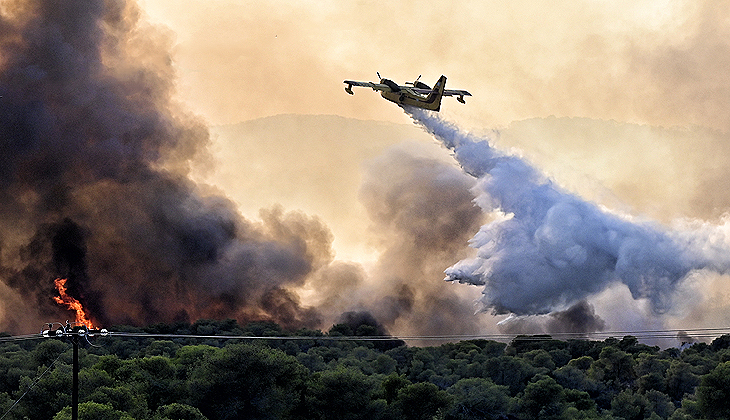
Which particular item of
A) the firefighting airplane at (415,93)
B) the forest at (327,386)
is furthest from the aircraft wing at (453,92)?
the forest at (327,386)

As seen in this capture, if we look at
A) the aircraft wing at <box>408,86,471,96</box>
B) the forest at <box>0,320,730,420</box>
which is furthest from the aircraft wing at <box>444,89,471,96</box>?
the forest at <box>0,320,730,420</box>

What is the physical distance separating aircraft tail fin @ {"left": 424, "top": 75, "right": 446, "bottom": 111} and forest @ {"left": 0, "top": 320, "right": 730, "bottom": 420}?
33667mm

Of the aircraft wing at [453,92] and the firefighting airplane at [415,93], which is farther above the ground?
the aircraft wing at [453,92]

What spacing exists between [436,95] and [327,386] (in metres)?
41.6

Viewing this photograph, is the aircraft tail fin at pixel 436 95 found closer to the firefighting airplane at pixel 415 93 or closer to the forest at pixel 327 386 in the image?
the firefighting airplane at pixel 415 93

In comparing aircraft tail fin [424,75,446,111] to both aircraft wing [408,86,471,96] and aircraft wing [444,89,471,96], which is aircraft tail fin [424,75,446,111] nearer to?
aircraft wing [408,86,471,96]

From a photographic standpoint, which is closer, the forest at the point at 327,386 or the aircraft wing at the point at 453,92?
the forest at the point at 327,386

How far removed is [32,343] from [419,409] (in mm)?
96299

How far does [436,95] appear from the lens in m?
109

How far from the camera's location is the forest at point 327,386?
10894cm

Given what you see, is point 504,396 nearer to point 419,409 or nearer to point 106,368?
point 419,409

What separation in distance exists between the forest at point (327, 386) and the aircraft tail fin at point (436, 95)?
110 feet

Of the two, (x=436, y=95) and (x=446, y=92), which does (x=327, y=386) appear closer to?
(x=436, y=95)

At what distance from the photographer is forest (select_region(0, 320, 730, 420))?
10894cm
